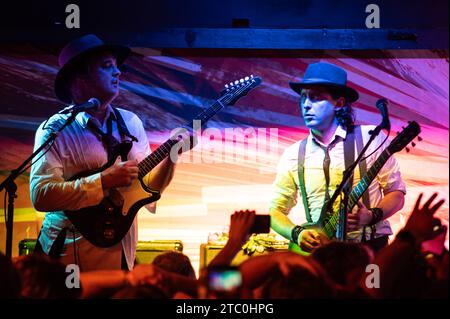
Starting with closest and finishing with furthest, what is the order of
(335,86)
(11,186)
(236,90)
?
(11,186), (236,90), (335,86)

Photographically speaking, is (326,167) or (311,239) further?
(326,167)

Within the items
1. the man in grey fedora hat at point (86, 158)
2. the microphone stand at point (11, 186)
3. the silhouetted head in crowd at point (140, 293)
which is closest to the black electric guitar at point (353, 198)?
the man in grey fedora hat at point (86, 158)

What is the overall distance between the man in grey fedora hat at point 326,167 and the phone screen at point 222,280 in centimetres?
215

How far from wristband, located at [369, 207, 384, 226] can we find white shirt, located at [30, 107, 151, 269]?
1.74 meters

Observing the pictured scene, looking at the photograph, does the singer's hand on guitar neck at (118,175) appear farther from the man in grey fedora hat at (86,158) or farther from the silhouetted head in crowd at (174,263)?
the silhouetted head in crowd at (174,263)

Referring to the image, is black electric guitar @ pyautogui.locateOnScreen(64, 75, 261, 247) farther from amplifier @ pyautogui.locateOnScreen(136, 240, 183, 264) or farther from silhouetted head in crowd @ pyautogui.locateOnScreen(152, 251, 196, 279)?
silhouetted head in crowd @ pyautogui.locateOnScreen(152, 251, 196, 279)

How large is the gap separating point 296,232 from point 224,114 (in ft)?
3.72

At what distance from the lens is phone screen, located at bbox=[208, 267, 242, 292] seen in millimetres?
2834

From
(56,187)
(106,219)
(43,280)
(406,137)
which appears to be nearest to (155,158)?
(106,219)

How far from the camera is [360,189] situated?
16.3 feet

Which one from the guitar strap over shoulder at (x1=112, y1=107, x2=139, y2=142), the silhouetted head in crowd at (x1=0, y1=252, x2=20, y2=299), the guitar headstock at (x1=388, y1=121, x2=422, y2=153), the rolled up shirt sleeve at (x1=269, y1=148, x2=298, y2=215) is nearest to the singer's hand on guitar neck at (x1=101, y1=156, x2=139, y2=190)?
the guitar strap over shoulder at (x1=112, y1=107, x2=139, y2=142)

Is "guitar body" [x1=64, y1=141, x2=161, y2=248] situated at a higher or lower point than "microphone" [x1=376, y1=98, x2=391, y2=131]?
lower

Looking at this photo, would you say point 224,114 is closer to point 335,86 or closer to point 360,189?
point 335,86

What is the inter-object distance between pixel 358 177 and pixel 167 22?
1.97 meters
